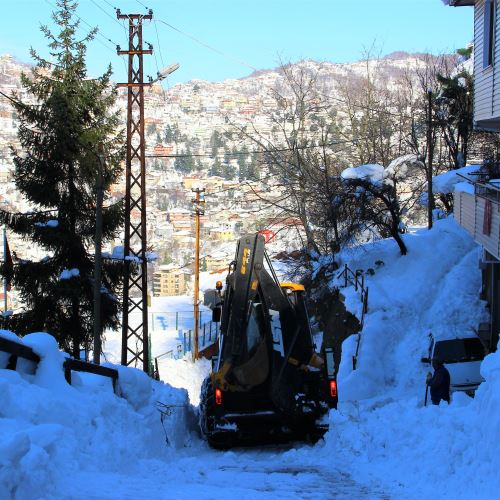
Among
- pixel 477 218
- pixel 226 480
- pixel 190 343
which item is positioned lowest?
pixel 190 343

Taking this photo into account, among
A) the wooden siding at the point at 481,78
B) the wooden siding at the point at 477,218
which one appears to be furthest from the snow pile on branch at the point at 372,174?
the wooden siding at the point at 481,78

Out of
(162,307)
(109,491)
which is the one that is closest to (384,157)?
(162,307)

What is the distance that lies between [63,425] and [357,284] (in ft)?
69.4

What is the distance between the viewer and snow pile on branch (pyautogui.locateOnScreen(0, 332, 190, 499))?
550 centimetres

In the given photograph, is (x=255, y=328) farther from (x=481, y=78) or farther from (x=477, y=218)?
(x=481, y=78)

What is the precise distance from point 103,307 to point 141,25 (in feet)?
30.3

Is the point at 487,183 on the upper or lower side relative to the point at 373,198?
upper

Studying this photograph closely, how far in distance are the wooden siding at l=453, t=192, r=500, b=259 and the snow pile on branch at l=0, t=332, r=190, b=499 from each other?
346 inches

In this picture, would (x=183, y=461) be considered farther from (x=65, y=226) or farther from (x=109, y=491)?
(x=65, y=226)

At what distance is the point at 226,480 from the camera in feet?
27.6

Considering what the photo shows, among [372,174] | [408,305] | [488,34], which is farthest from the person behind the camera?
[372,174]

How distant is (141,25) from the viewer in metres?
24.7

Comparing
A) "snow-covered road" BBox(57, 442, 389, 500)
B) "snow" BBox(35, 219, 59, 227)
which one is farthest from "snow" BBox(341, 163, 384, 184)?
"snow-covered road" BBox(57, 442, 389, 500)

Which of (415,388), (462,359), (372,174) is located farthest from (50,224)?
(372,174)
